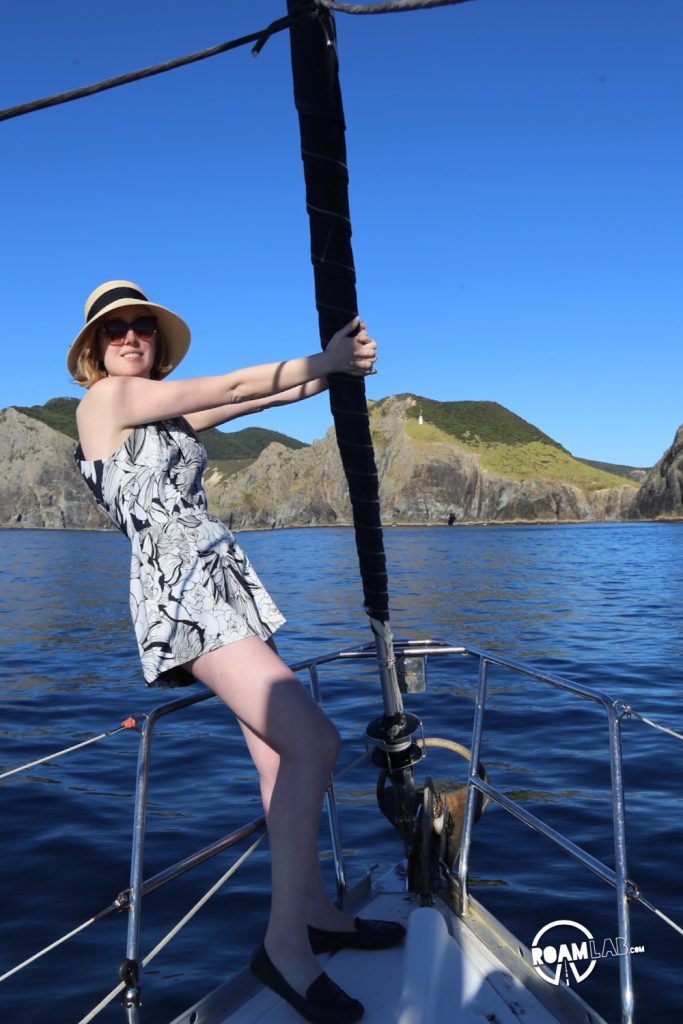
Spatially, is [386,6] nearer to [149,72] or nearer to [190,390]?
[149,72]

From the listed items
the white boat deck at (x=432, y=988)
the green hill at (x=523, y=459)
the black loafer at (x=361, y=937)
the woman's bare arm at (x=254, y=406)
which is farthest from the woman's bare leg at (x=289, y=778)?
the green hill at (x=523, y=459)

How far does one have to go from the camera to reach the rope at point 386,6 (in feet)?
7.30

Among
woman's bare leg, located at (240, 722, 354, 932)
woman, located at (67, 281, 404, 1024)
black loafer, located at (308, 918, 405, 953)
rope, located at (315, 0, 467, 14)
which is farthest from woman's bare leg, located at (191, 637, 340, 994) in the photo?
rope, located at (315, 0, 467, 14)

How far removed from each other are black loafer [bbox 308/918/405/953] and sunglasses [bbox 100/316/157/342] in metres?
1.85

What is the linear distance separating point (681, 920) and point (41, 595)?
90.2 feet

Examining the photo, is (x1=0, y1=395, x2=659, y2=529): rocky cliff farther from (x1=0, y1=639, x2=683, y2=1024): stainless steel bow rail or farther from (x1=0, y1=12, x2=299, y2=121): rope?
(x1=0, y1=12, x2=299, y2=121): rope

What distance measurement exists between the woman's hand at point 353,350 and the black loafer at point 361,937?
1660mm

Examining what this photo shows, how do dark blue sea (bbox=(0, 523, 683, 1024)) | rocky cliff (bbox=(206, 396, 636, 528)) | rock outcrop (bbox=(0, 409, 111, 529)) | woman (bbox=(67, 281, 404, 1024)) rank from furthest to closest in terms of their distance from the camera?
rock outcrop (bbox=(0, 409, 111, 529))
rocky cliff (bbox=(206, 396, 636, 528))
dark blue sea (bbox=(0, 523, 683, 1024))
woman (bbox=(67, 281, 404, 1024))

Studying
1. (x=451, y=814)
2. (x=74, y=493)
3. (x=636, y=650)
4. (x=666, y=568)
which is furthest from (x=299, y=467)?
(x=451, y=814)

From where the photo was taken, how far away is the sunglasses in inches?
104

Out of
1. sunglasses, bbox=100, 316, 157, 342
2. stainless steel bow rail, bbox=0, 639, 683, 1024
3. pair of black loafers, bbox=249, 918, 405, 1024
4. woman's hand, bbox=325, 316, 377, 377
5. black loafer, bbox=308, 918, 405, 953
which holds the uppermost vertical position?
sunglasses, bbox=100, 316, 157, 342

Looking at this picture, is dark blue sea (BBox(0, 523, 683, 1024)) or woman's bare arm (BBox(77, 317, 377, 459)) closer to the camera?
woman's bare arm (BBox(77, 317, 377, 459))

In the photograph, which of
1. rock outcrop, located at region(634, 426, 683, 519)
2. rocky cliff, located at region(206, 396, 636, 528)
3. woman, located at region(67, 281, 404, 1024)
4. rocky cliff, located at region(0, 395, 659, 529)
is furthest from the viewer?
rocky cliff, located at region(0, 395, 659, 529)

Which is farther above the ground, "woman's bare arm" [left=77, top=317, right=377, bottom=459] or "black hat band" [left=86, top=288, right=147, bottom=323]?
"black hat band" [left=86, top=288, right=147, bottom=323]
